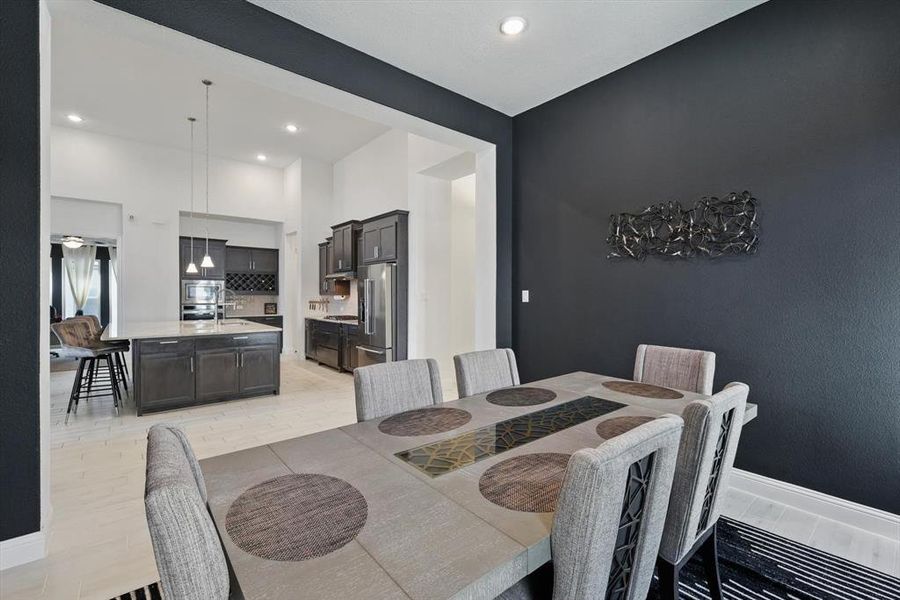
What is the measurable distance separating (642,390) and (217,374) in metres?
4.44

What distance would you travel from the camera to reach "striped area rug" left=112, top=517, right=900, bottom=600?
1.71 metres

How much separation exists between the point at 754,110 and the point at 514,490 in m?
2.90

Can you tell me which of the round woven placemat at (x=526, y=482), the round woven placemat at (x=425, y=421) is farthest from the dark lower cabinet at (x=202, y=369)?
the round woven placemat at (x=526, y=482)

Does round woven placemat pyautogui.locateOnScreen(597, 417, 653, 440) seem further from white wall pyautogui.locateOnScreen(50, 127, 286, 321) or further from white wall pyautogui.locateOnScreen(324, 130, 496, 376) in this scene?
white wall pyautogui.locateOnScreen(50, 127, 286, 321)

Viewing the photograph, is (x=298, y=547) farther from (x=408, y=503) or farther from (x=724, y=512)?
(x=724, y=512)

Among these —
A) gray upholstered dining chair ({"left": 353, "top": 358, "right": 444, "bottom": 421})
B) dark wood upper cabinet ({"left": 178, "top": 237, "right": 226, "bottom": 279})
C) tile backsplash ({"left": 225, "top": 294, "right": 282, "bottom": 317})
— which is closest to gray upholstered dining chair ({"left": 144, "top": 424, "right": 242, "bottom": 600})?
gray upholstered dining chair ({"left": 353, "top": 358, "right": 444, "bottom": 421})

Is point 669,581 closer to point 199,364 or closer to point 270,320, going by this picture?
point 199,364

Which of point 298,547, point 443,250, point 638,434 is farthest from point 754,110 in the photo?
point 443,250

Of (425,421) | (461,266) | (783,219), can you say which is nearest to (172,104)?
(461,266)

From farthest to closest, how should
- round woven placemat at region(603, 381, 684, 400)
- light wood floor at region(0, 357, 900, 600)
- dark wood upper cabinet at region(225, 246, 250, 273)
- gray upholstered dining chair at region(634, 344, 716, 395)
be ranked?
dark wood upper cabinet at region(225, 246, 250, 273) < gray upholstered dining chair at region(634, 344, 716, 395) < round woven placemat at region(603, 381, 684, 400) < light wood floor at region(0, 357, 900, 600)

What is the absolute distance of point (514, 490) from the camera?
3.58 feet

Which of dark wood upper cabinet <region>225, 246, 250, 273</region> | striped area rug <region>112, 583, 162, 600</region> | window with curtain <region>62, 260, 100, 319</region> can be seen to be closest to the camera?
striped area rug <region>112, 583, 162, 600</region>

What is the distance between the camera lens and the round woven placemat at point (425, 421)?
1.56 metres

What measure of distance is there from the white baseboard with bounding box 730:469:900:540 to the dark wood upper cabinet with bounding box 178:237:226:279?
26.8 ft
